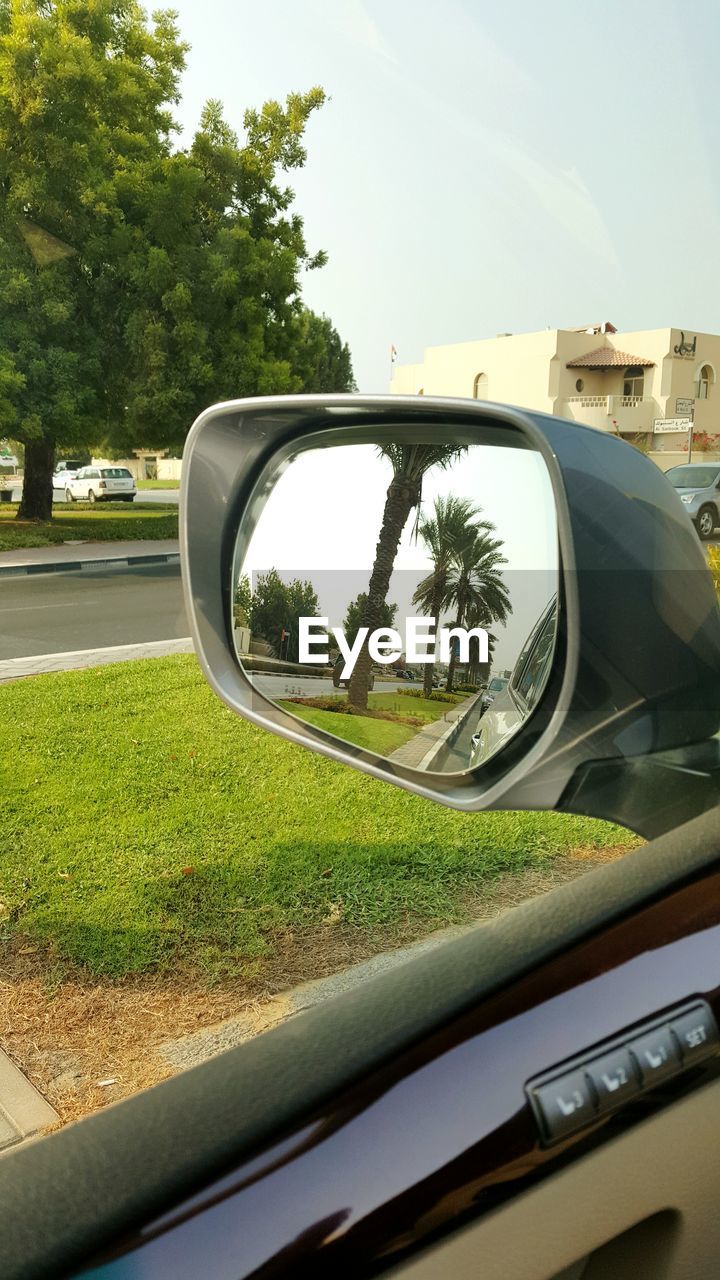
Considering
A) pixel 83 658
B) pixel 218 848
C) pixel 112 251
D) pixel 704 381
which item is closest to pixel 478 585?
pixel 704 381

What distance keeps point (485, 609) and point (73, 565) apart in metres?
16.0

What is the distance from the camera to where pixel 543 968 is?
650 millimetres

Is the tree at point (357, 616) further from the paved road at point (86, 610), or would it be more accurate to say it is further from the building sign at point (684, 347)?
the paved road at point (86, 610)

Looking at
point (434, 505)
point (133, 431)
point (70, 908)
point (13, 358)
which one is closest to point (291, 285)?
point (133, 431)

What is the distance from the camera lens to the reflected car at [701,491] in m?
1.05

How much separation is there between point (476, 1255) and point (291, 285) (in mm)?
20962

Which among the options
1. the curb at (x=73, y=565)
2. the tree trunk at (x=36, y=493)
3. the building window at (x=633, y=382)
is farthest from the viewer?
the tree trunk at (x=36, y=493)

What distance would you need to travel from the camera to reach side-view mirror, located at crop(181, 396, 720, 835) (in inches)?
32.4

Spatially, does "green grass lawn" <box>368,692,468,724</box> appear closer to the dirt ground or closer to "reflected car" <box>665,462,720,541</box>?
"reflected car" <box>665,462,720,541</box>

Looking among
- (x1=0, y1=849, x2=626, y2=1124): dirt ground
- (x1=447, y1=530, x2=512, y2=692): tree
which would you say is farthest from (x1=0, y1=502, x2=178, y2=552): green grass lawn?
(x1=447, y1=530, x2=512, y2=692): tree

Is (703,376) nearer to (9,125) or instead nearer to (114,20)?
(9,125)

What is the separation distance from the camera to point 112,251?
18.4m

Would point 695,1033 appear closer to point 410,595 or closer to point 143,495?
point 410,595

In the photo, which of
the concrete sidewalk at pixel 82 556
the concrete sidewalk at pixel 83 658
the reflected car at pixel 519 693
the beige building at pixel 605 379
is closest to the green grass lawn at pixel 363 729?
the reflected car at pixel 519 693
